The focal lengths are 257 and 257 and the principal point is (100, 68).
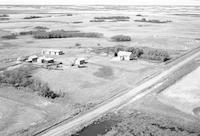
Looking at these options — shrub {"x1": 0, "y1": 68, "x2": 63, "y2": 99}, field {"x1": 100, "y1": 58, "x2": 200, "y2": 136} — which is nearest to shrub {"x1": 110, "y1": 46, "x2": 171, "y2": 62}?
field {"x1": 100, "y1": 58, "x2": 200, "y2": 136}

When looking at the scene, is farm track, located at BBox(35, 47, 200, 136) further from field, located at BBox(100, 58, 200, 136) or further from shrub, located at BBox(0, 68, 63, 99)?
shrub, located at BBox(0, 68, 63, 99)

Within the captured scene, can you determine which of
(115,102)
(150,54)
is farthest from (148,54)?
(115,102)

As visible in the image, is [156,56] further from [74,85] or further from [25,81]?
[25,81]

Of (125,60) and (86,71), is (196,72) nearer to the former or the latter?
(125,60)

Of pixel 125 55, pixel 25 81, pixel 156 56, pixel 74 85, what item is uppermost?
pixel 125 55

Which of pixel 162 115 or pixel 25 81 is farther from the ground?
pixel 25 81

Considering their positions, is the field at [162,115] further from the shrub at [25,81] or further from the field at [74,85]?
the shrub at [25,81]

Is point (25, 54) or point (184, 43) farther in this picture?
point (184, 43)

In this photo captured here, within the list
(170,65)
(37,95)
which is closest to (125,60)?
(170,65)
